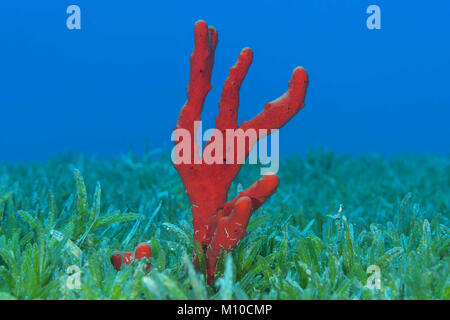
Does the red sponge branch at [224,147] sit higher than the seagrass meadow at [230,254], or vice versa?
the red sponge branch at [224,147]

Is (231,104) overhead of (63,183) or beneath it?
overhead

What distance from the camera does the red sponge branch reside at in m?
1.32

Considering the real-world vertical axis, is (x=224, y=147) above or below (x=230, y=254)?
above

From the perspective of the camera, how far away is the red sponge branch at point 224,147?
4.33 feet

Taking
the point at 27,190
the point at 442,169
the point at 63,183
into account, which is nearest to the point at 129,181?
the point at 63,183

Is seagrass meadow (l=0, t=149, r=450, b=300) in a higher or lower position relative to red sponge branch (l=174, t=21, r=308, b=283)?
lower

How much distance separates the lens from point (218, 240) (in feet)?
4.65

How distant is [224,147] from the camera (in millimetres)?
1406

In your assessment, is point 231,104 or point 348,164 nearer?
point 231,104
